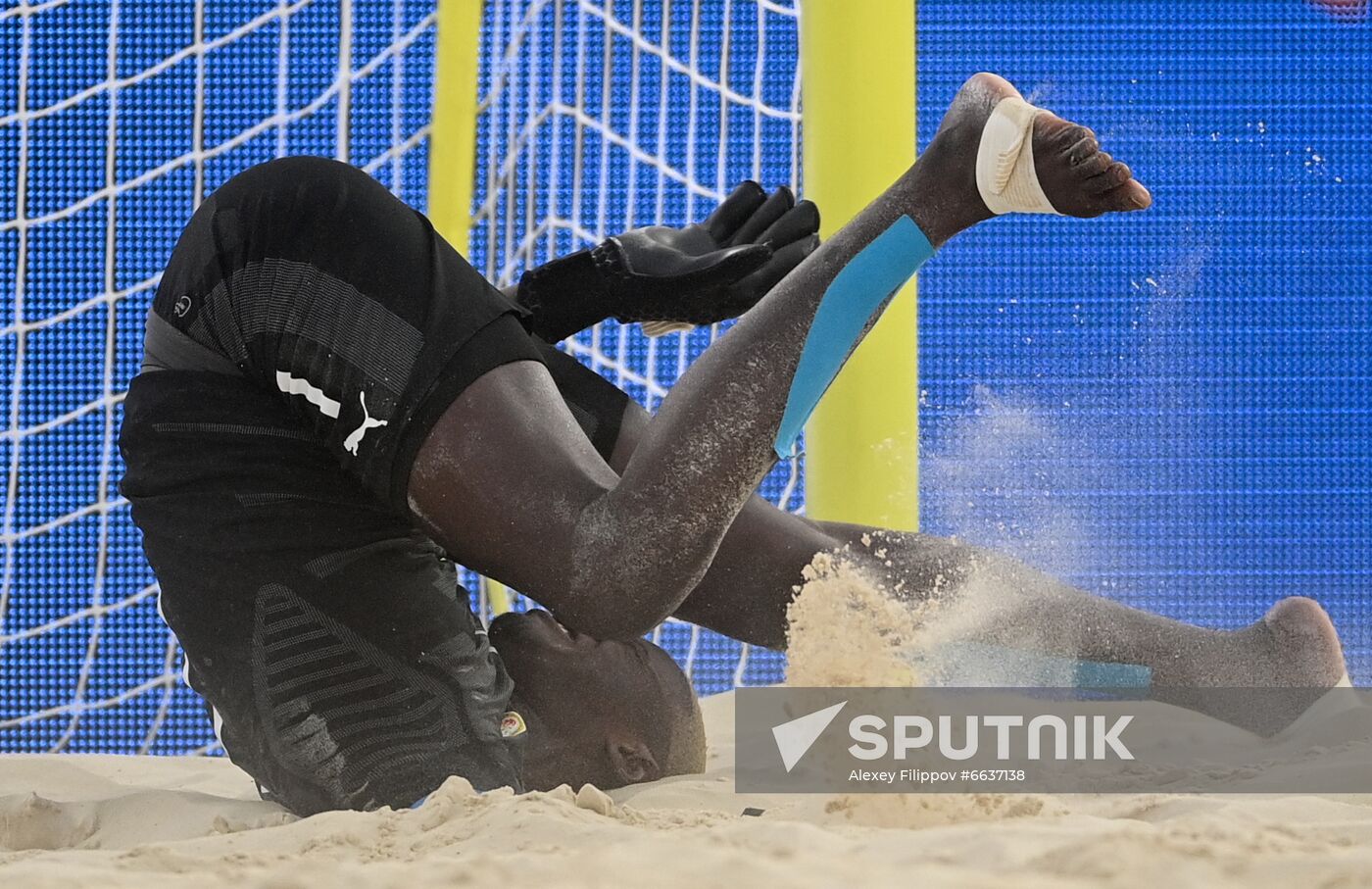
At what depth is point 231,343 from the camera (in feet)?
3.34

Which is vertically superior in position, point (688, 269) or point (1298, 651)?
point (688, 269)

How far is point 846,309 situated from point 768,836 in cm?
41

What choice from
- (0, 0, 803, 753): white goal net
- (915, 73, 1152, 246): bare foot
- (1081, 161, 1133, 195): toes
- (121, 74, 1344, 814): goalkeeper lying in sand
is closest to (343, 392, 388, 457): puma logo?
(121, 74, 1344, 814): goalkeeper lying in sand

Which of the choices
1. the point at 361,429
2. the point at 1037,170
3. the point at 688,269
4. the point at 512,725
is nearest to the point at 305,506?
the point at 361,429

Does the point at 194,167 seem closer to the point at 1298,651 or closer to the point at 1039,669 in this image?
the point at 1039,669

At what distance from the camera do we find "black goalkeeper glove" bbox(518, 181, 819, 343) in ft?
3.80

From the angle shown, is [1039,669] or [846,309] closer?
[846,309]

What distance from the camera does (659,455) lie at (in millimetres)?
908

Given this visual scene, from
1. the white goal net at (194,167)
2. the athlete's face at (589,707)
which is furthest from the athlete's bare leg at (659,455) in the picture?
the white goal net at (194,167)

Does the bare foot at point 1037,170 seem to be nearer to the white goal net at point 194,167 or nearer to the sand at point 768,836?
the sand at point 768,836

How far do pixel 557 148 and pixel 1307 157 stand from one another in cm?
151

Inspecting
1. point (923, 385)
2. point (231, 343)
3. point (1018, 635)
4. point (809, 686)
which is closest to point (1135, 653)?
point (1018, 635)

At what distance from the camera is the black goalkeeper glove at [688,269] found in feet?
3.80

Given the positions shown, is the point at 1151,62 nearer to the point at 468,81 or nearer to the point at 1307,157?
the point at 1307,157
